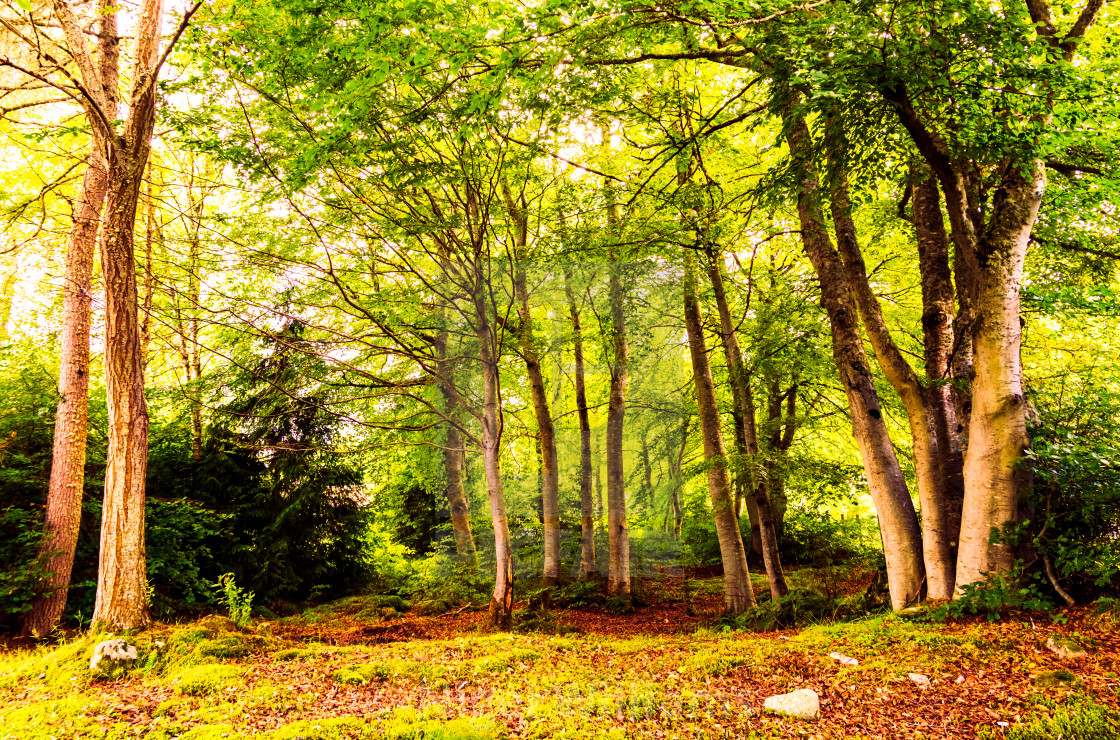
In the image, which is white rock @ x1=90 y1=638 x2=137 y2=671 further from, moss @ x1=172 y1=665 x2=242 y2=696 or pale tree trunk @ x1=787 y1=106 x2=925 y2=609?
pale tree trunk @ x1=787 y1=106 x2=925 y2=609

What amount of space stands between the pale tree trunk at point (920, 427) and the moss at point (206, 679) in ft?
22.6

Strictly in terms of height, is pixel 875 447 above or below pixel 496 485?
above

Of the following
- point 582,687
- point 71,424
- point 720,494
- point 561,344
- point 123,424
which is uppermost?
point 561,344

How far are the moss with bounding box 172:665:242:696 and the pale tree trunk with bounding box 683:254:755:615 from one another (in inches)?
265

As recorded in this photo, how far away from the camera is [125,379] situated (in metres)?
5.89

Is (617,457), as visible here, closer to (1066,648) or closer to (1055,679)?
(1066,648)

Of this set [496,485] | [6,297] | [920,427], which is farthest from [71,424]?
[920,427]

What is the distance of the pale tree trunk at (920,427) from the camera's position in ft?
18.2

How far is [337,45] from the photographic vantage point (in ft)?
15.1

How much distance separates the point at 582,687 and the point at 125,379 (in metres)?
5.88

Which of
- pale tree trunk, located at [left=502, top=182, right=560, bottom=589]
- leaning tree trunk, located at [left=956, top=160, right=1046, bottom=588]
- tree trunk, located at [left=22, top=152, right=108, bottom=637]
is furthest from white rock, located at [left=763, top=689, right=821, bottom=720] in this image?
tree trunk, located at [left=22, top=152, right=108, bottom=637]

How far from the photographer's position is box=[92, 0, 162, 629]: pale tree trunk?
5.59m

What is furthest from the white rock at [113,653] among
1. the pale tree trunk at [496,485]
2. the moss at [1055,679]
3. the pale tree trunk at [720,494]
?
the pale tree trunk at [720,494]

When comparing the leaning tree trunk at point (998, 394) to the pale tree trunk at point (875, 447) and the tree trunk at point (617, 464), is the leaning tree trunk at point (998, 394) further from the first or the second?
the tree trunk at point (617, 464)
